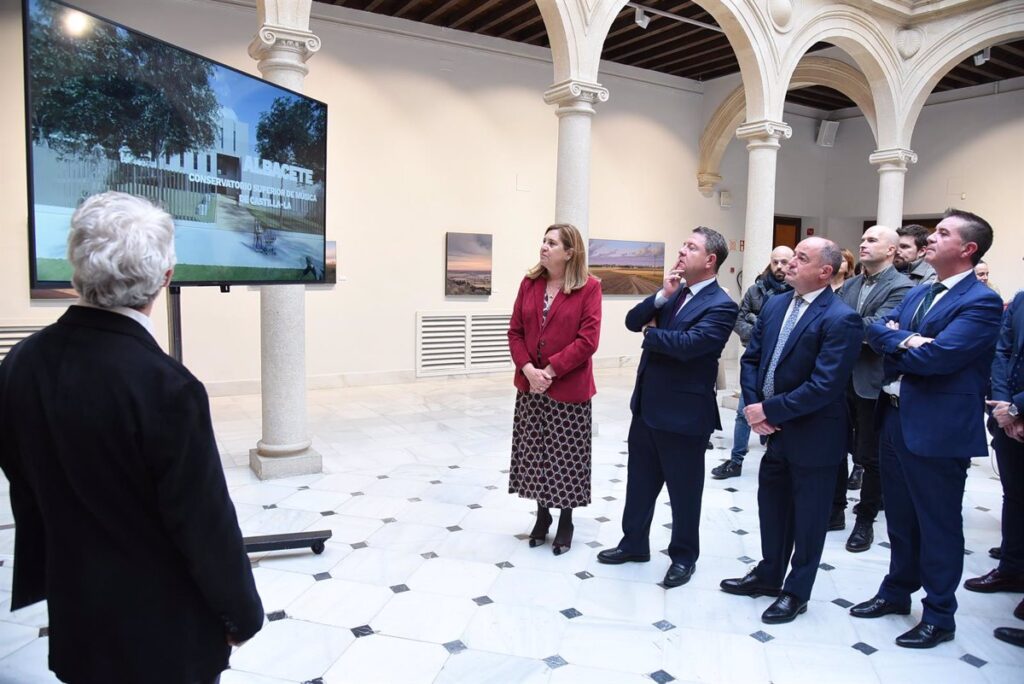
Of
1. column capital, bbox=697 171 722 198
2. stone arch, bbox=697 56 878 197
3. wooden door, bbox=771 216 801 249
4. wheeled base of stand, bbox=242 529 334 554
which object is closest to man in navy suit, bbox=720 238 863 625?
wheeled base of stand, bbox=242 529 334 554

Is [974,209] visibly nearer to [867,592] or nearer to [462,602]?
[867,592]

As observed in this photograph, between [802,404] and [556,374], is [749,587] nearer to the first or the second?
[802,404]

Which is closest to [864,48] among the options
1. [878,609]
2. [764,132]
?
[764,132]

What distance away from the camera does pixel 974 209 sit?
11.6m

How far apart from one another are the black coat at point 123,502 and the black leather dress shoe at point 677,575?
248 centimetres

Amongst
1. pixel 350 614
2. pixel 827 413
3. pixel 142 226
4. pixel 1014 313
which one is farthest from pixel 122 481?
pixel 1014 313

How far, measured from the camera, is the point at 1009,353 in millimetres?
3721

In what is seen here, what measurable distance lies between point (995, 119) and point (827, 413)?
1115cm

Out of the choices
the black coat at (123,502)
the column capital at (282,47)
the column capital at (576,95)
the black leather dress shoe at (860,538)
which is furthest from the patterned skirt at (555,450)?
the column capital at (576,95)

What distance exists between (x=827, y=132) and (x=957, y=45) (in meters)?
4.46

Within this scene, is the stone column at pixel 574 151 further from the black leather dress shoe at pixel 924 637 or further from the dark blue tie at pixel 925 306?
the black leather dress shoe at pixel 924 637

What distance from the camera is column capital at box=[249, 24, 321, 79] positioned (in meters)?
4.83

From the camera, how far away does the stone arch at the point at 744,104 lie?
10703 millimetres

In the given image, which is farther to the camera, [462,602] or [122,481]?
[462,602]
